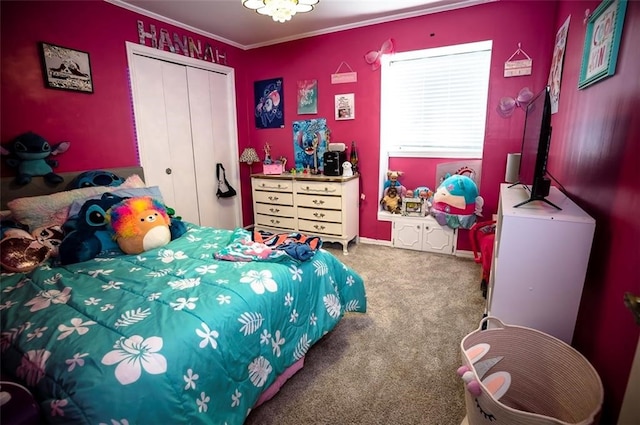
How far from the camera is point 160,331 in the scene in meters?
1.11

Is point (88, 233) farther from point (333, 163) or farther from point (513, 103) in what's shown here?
point (513, 103)

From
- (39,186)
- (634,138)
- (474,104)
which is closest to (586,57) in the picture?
(634,138)

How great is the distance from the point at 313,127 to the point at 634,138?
3.01 meters

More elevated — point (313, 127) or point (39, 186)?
point (313, 127)

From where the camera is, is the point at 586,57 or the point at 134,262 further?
the point at 134,262

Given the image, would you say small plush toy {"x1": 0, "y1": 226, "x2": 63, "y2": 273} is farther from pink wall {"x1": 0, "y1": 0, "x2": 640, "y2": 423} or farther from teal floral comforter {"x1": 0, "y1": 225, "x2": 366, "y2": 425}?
pink wall {"x1": 0, "y1": 0, "x2": 640, "y2": 423}

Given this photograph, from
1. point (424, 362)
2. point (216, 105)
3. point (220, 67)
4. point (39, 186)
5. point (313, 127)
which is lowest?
point (424, 362)

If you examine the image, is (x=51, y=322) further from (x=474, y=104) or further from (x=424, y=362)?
(x=474, y=104)

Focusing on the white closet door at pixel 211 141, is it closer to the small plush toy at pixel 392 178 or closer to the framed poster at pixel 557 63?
the small plush toy at pixel 392 178

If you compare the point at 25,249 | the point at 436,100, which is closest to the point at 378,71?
the point at 436,100

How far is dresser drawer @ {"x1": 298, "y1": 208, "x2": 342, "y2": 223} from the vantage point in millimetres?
3352

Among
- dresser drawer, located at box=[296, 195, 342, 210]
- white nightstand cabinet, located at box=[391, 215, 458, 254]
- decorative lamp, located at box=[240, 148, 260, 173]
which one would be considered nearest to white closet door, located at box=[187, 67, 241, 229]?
decorative lamp, located at box=[240, 148, 260, 173]

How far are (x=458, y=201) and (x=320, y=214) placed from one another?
1401mm

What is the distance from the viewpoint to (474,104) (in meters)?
3.17
